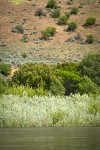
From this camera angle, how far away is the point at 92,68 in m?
74.6

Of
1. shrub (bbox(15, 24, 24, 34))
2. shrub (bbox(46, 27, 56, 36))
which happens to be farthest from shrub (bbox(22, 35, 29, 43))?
shrub (bbox(46, 27, 56, 36))

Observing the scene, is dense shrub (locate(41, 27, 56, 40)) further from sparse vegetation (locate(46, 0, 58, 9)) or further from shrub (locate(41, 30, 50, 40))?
sparse vegetation (locate(46, 0, 58, 9))

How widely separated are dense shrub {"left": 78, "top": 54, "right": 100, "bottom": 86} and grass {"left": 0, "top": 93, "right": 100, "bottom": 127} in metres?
29.7

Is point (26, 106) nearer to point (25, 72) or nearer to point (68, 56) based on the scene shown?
point (25, 72)

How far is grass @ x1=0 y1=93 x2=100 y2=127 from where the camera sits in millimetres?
40000

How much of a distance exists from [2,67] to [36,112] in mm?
42656

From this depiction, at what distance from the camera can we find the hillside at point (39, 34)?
9469 centimetres

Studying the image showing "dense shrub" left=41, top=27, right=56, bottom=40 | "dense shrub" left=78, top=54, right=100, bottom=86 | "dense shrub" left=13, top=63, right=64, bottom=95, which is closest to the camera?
"dense shrub" left=13, top=63, right=64, bottom=95

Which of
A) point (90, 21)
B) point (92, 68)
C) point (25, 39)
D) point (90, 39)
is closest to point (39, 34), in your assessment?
point (25, 39)

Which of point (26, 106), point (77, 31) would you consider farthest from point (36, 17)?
point (26, 106)

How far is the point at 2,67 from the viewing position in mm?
82625

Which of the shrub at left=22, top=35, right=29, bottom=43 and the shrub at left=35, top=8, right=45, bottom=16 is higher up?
the shrub at left=35, top=8, right=45, bottom=16

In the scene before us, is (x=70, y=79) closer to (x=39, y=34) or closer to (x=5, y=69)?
(x=5, y=69)

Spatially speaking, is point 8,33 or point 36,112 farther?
point 8,33
